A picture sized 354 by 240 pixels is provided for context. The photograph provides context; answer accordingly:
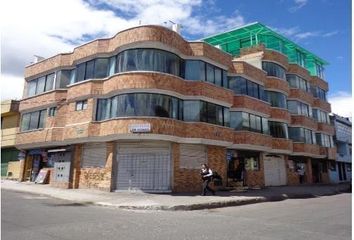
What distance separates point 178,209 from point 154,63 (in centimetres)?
1004

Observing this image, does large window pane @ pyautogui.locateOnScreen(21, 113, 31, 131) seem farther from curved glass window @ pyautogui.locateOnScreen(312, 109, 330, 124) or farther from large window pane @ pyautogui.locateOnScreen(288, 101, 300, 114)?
curved glass window @ pyautogui.locateOnScreen(312, 109, 330, 124)

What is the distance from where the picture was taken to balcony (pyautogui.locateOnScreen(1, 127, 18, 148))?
31903mm

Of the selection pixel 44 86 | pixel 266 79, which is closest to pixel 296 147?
pixel 266 79

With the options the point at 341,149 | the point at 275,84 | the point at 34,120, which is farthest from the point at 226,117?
the point at 341,149

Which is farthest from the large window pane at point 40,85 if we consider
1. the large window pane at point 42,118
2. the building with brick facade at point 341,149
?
the building with brick facade at point 341,149

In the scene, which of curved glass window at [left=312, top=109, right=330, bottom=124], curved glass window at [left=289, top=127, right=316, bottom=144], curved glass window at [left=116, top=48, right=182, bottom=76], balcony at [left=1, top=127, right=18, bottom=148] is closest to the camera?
curved glass window at [left=116, top=48, right=182, bottom=76]

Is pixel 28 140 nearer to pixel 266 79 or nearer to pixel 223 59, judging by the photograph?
pixel 223 59

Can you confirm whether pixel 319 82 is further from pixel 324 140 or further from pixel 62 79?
pixel 62 79

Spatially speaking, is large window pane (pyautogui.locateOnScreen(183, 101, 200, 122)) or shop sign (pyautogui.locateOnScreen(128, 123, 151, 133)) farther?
large window pane (pyautogui.locateOnScreen(183, 101, 200, 122))

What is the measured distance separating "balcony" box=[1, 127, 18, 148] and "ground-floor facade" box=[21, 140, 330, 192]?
4476mm

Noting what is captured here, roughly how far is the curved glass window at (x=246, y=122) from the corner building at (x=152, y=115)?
81mm

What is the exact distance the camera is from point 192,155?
72.3 feet

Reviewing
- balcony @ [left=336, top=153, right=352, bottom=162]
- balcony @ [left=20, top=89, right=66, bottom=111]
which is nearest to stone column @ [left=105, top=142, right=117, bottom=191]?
balcony @ [left=20, top=89, right=66, bottom=111]

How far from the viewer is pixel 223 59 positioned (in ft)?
81.0
